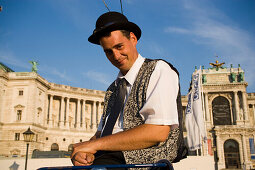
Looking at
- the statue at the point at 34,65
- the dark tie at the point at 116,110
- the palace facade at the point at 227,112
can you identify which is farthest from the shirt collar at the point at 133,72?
the palace facade at the point at 227,112

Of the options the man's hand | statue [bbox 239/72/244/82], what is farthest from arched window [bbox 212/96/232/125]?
the man's hand

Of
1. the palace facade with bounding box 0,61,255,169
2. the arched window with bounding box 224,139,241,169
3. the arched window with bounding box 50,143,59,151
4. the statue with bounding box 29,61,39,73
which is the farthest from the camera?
the arched window with bounding box 224,139,241,169

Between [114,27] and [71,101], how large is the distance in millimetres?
55000

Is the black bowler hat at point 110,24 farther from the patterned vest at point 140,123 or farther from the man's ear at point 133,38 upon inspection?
the patterned vest at point 140,123

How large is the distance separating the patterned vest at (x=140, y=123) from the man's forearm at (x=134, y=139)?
0.27ft

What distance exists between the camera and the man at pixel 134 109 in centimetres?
204

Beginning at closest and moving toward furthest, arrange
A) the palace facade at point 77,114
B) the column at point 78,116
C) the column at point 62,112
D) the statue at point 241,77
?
the palace facade at point 77,114, the column at point 62,112, the column at point 78,116, the statue at point 241,77

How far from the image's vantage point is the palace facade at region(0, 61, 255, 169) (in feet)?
142

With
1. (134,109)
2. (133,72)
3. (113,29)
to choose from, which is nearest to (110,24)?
(113,29)

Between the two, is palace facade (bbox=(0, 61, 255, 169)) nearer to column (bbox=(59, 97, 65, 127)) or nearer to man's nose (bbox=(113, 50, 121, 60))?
column (bbox=(59, 97, 65, 127))

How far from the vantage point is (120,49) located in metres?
2.53

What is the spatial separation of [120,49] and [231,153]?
54.4 meters

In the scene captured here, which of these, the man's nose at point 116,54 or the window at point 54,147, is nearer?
the man's nose at point 116,54

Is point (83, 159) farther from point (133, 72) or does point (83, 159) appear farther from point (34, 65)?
point (34, 65)
